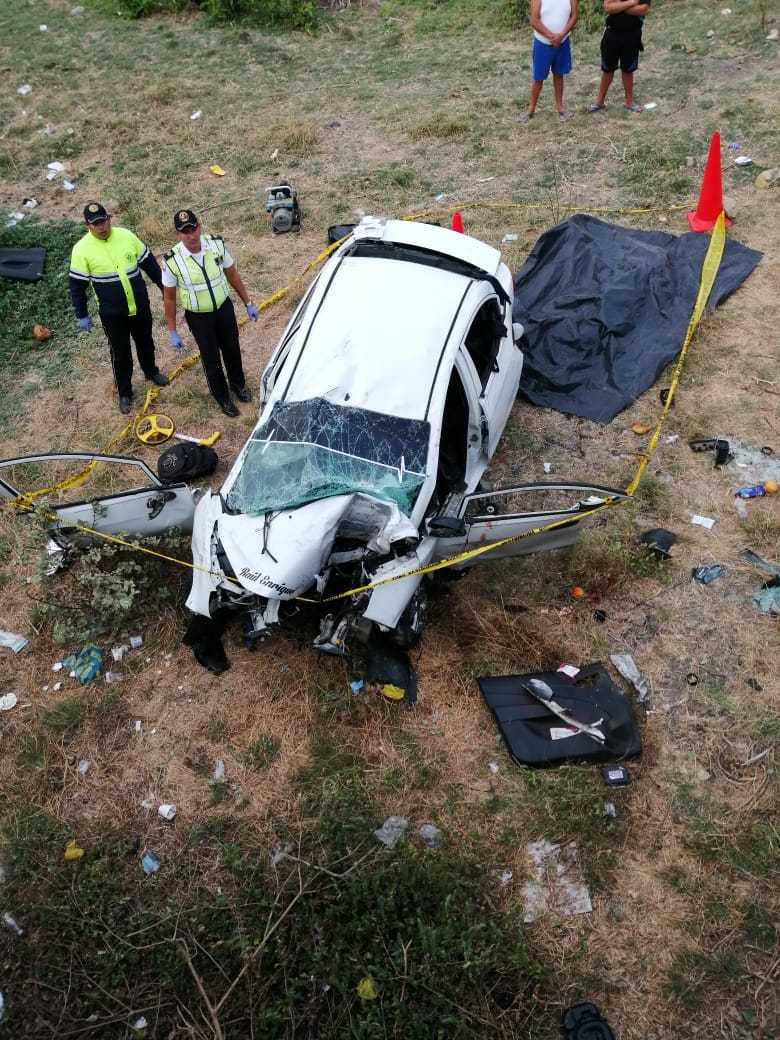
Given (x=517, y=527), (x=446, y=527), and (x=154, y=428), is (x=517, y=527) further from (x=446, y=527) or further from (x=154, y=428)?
(x=154, y=428)

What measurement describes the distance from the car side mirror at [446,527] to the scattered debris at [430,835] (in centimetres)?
164

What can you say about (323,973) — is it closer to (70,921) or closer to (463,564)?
(70,921)

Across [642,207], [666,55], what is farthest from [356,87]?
[642,207]

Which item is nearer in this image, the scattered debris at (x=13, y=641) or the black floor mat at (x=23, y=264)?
the scattered debris at (x=13, y=641)

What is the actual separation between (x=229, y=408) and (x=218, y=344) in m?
0.58

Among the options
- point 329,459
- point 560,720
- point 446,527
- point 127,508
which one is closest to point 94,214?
point 127,508

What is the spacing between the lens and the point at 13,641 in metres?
5.39

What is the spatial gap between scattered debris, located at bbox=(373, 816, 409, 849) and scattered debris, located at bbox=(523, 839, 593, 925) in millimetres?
690

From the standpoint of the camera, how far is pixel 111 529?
208 inches

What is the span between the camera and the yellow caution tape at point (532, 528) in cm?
467

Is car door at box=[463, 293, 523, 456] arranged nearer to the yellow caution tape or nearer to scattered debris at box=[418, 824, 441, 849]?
the yellow caution tape

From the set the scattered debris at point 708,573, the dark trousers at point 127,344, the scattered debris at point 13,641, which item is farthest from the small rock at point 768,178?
the scattered debris at point 13,641

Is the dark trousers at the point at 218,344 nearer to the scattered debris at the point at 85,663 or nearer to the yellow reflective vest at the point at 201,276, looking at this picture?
the yellow reflective vest at the point at 201,276

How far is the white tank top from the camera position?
9586mm
